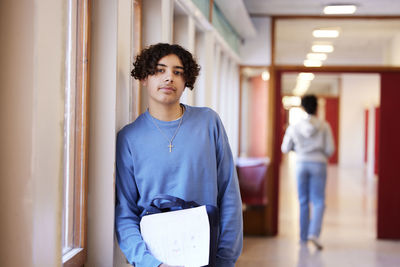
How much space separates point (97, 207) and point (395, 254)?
169 inches

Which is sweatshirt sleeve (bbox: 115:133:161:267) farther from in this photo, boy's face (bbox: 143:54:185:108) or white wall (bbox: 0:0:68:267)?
white wall (bbox: 0:0:68:267)

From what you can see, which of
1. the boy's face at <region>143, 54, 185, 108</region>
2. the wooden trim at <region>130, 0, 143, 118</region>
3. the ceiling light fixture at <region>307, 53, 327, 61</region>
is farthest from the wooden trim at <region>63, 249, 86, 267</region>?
the ceiling light fixture at <region>307, 53, 327, 61</region>

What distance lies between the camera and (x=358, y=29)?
662 cm

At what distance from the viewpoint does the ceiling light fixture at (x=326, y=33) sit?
672cm

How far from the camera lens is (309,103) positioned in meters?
5.93

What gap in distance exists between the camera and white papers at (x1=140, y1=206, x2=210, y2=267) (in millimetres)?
1894

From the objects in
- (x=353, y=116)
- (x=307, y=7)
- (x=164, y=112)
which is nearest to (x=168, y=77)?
(x=164, y=112)

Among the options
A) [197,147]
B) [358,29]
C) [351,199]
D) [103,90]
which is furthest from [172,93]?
[351,199]

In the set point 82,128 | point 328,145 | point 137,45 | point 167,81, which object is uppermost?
point 137,45

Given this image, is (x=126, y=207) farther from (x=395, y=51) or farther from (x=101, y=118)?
(x=395, y=51)

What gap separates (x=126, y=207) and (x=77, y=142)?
1.28 feet

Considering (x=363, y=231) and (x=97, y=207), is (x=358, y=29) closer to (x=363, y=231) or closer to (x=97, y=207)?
(x=363, y=231)

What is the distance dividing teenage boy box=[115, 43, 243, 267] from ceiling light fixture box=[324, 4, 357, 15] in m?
4.45

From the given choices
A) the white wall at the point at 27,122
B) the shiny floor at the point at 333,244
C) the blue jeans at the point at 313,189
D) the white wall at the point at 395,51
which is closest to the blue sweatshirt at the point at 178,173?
the white wall at the point at 27,122
